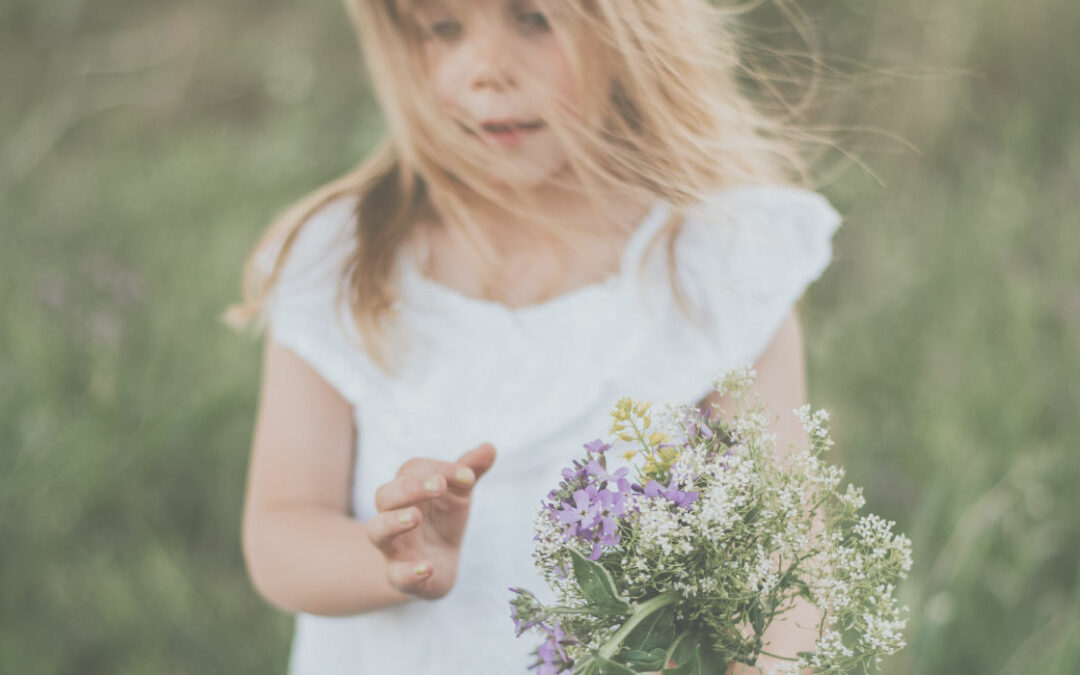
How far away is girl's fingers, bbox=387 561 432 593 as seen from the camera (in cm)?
81

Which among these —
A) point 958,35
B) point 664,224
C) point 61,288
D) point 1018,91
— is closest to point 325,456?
point 664,224

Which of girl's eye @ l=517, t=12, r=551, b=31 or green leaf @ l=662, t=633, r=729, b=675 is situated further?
girl's eye @ l=517, t=12, r=551, b=31

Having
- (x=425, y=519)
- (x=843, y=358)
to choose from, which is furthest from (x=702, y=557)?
(x=843, y=358)

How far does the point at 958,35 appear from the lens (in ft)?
8.71

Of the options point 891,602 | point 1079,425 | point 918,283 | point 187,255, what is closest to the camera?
point 891,602

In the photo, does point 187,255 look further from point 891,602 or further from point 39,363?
point 891,602

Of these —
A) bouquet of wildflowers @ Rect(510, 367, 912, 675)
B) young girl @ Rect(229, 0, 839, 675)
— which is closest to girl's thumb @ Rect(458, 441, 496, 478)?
bouquet of wildflowers @ Rect(510, 367, 912, 675)

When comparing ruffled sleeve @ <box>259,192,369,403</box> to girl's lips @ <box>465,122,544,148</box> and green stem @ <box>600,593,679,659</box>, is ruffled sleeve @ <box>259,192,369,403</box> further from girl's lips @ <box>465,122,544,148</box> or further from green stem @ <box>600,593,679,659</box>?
green stem @ <box>600,593,679,659</box>

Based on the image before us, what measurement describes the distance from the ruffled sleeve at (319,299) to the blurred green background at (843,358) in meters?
0.71

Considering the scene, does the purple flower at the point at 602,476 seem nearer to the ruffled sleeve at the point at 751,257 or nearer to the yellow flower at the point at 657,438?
the yellow flower at the point at 657,438

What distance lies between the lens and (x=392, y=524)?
78 cm

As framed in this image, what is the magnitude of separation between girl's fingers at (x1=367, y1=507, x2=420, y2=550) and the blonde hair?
576mm

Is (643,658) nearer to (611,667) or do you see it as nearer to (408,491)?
(611,667)

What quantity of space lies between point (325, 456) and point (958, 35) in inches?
83.7
